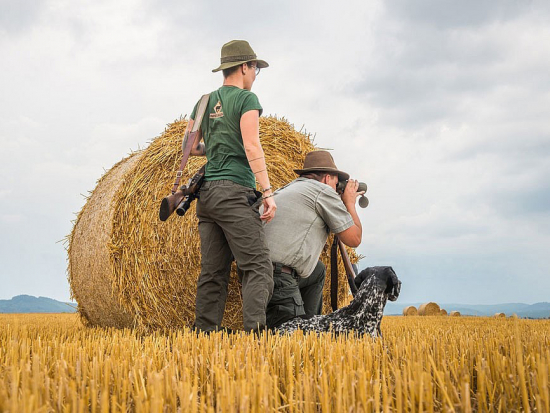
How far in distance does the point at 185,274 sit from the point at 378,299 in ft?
6.37

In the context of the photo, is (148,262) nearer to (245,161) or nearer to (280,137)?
(245,161)

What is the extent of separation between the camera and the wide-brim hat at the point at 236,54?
146 inches

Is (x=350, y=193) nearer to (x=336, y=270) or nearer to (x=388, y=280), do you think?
(x=336, y=270)

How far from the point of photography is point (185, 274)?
4645 millimetres

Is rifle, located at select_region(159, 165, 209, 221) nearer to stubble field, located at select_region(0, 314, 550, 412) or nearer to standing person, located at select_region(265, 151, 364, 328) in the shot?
standing person, located at select_region(265, 151, 364, 328)

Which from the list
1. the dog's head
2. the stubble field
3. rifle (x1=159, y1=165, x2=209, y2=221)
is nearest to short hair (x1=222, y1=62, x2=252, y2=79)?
rifle (x1=159, y1=165, x2=209, y2=221)

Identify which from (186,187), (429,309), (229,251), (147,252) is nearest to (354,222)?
(229,251)

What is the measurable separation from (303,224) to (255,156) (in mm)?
689

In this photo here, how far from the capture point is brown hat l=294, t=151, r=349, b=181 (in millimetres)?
4229

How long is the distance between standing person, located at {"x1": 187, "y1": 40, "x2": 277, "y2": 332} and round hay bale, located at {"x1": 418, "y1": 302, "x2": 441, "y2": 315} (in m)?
9.11

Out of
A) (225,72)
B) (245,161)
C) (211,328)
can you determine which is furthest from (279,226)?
(225,72)

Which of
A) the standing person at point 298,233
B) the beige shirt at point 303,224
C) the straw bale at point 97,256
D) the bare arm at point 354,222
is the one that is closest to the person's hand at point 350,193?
the bare arm at point 354,222

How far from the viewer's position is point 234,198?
11.6ft

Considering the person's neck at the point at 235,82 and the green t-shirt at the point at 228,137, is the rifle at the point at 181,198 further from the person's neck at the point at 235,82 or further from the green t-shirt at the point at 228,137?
the person's neck at the point at 235,82
